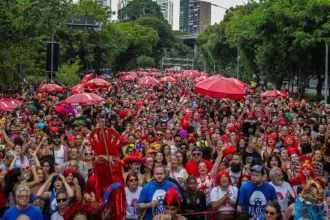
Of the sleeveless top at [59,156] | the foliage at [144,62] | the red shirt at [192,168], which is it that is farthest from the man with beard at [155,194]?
the foliage at [144,62]

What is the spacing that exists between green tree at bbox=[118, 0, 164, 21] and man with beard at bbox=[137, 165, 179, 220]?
142 m

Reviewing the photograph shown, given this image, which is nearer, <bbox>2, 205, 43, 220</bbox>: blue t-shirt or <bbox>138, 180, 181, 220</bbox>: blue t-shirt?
<bbox>2, 205, 43, 220</bbox>: blue t-shirt

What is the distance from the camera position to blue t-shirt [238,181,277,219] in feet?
26.9

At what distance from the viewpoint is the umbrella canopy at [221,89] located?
16.6 m

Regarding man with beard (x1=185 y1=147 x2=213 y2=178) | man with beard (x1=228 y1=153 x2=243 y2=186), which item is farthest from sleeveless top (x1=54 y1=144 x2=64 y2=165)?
man with beard (x1=228 y1=153 x2=243 y2=186)

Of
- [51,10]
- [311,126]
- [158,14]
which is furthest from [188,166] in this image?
[158,14]

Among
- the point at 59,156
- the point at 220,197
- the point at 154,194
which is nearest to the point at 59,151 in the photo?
the point at 59,156

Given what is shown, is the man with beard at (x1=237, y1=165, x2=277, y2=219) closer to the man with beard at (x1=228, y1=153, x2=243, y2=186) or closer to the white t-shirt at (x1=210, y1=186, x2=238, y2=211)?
the white t-shirt at (x1=210, y1=186, x2=238, y2=211)

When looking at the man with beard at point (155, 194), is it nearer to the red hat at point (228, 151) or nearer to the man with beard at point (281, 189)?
the man with beard at point (281, 189)

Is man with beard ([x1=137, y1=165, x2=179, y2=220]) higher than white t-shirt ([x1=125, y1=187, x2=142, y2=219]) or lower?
higher

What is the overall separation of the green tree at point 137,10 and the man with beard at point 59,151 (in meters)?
137

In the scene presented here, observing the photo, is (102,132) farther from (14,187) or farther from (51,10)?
(51,10)

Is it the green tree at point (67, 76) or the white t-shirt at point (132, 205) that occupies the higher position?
the green tree at point (67, 76)

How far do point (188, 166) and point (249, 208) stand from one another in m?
2.36
